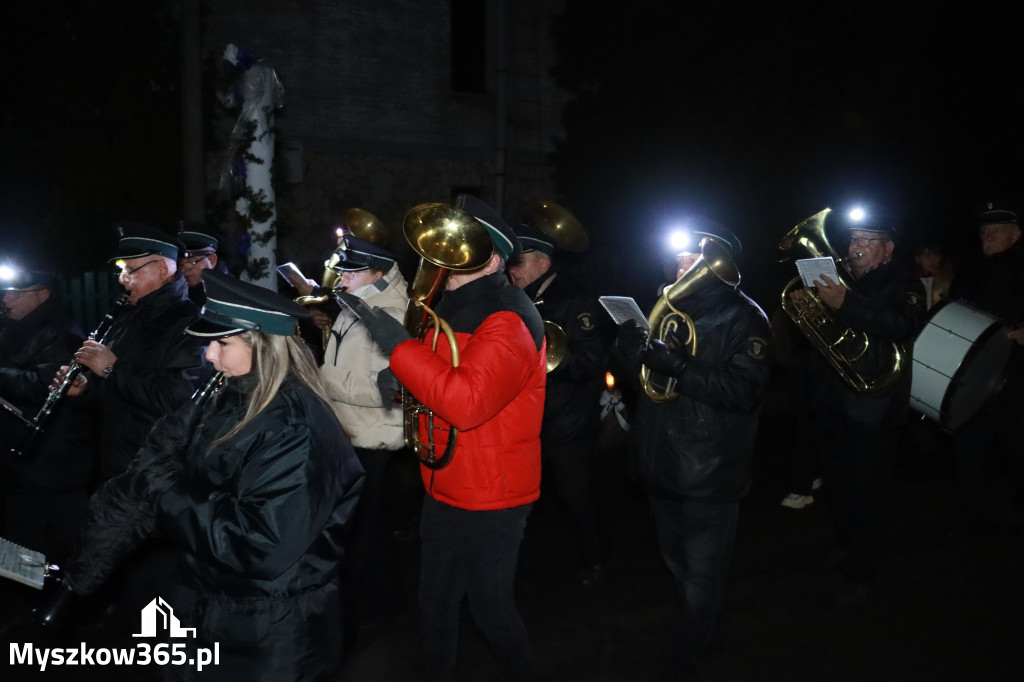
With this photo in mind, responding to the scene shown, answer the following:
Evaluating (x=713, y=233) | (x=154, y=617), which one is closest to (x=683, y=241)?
(x=713, y=233)

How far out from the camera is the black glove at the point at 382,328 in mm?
3336

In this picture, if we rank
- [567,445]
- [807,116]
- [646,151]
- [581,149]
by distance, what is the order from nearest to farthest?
1. [567,445]
2. [807,116]
3. [646,151]
4. [581,149]

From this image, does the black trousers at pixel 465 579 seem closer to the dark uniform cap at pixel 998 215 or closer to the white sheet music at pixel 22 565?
the white sheet music at pixel 22 565

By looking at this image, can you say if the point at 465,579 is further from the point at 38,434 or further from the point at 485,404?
the point at 38,434

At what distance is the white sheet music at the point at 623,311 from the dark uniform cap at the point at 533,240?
109cm

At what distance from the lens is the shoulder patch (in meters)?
4.11

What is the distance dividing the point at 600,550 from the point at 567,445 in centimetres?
72

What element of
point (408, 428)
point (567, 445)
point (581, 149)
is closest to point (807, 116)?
point (581, 149)

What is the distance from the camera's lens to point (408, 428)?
12.5 feet

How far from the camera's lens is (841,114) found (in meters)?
12.3

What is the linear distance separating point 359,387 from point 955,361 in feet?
11.4

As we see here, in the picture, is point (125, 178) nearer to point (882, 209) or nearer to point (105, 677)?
point (105, 677)

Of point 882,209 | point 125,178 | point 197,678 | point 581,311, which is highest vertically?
point 125,178

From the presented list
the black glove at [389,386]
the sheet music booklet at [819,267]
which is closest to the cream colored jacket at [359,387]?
the black glove at [389,386]
